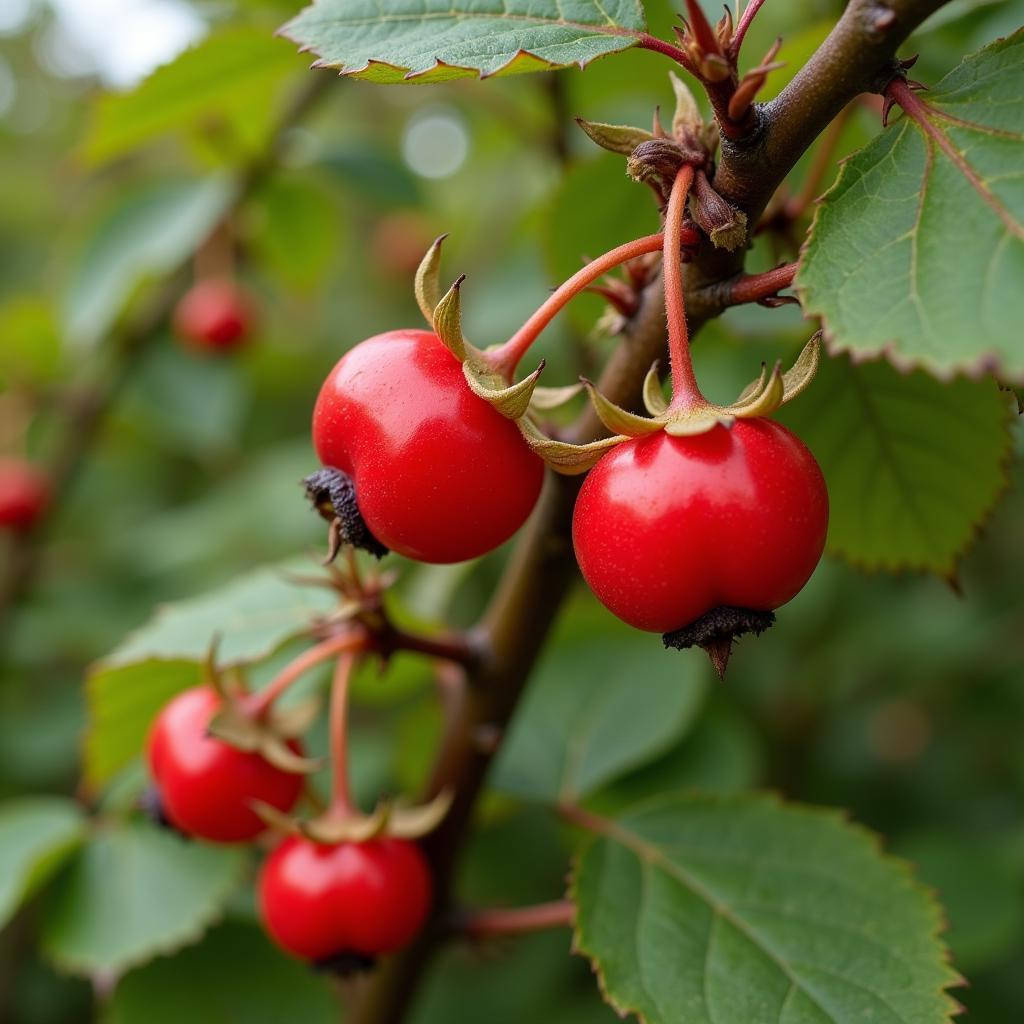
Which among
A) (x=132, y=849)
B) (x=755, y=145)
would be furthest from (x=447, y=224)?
(x=755, y=145)

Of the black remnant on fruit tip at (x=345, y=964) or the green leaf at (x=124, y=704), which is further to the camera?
the green leaf at (x=124, y=704)

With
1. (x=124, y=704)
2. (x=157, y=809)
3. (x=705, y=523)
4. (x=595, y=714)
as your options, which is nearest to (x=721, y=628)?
(x=705, y=523)

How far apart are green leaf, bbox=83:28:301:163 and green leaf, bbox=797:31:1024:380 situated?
1995 millimetres

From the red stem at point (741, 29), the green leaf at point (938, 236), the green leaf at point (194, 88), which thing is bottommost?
the green leaf at point (194, 88)

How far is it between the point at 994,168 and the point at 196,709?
135 centimetres

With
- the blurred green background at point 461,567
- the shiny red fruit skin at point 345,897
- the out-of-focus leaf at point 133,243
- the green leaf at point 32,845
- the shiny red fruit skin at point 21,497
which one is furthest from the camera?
the shiny red fruit skin at point 21,497

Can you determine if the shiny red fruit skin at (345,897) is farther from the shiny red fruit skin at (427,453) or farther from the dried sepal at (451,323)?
the dried sepal at (451,323)

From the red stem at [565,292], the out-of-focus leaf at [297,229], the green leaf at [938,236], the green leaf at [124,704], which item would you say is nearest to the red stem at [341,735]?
the green leaf at [124,704]

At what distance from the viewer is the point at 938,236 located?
1013mm

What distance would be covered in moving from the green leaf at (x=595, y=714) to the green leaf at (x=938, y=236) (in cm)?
134

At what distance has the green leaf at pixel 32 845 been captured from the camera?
205 centimetres

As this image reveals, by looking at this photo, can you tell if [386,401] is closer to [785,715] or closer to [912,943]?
[912,943]

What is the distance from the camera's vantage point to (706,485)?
1.02 meters

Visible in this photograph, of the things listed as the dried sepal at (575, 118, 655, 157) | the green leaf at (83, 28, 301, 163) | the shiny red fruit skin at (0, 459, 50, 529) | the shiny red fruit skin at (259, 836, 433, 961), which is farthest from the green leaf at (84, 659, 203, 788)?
the shiny red fruit skin at (0, 459, 50, 529)
